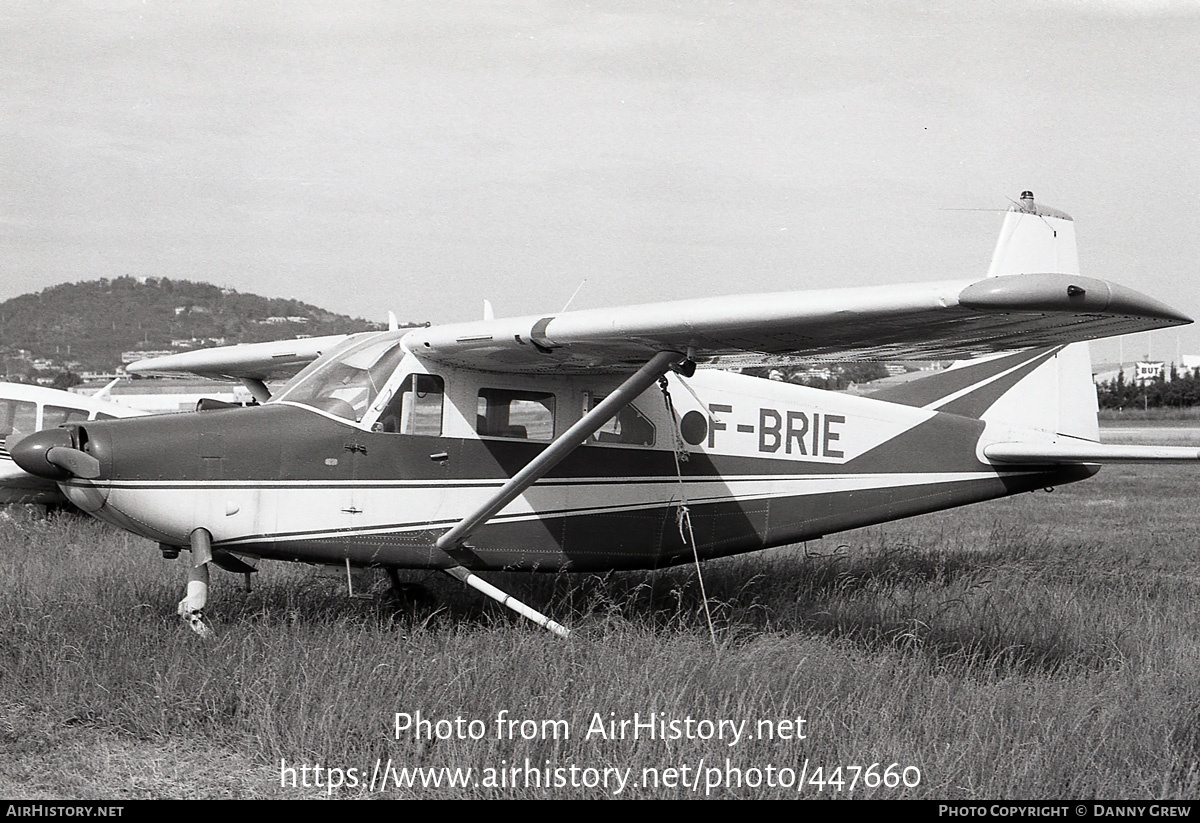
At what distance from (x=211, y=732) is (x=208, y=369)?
270 inches

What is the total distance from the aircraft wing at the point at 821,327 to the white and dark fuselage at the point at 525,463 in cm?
44

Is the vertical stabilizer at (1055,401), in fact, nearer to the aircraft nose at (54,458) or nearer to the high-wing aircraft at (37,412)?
the aircraft nose at (54,458)

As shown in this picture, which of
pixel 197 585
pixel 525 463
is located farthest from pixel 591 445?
pixel 197 585

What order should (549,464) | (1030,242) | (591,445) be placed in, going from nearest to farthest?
(549,464)
(591,445)
(1030,242)

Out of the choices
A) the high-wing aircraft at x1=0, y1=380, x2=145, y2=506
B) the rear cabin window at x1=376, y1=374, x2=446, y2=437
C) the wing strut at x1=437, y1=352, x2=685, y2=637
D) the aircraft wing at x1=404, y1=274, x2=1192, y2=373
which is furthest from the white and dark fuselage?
the high-wing aircraft at x1=0, y1=380, x2=145, y2=506

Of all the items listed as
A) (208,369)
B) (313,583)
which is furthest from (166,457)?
(208,369)

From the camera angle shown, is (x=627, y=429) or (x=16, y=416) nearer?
(x=627, y=429)

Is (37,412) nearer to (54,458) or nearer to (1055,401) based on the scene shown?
(54,458)

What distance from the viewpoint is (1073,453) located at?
31.3 feet

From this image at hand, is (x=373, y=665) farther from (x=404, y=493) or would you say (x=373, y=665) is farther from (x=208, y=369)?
(x=208, y=369)

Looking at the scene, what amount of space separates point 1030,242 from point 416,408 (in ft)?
20.0

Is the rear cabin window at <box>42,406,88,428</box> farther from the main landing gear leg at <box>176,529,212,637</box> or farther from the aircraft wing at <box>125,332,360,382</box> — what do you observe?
A: the main landing gear leg at <box>176,529,212,637</box>

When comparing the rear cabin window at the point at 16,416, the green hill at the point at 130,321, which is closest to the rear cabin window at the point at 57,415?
the rear cabin window at the point at 16,416

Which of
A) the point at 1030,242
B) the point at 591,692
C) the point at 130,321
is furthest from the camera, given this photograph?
the point at 130,321
